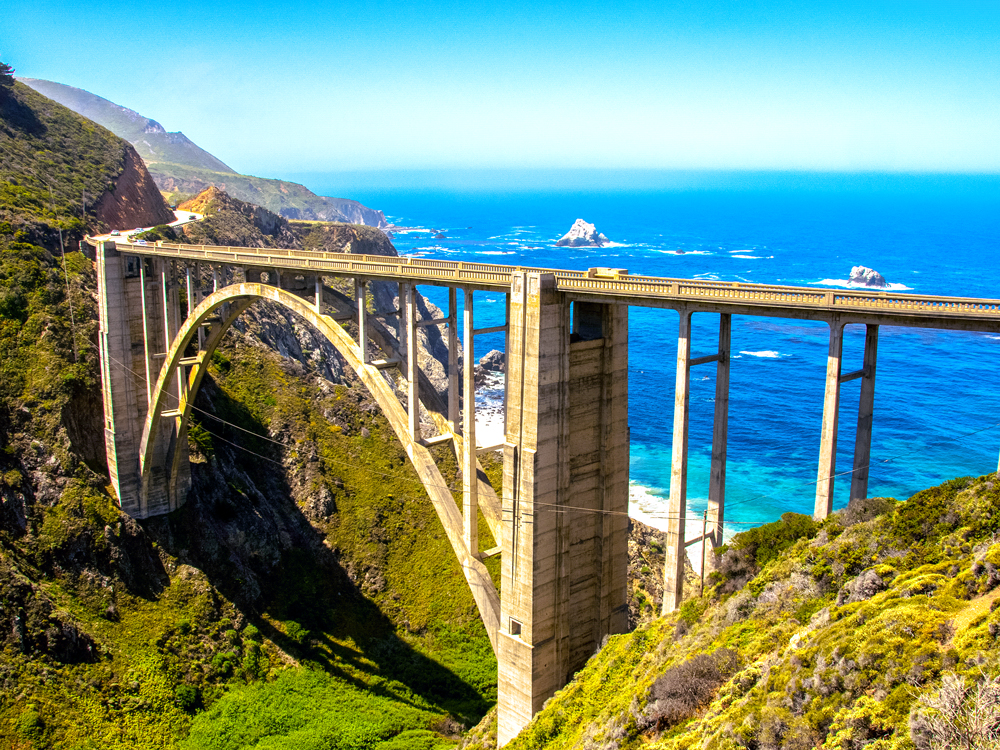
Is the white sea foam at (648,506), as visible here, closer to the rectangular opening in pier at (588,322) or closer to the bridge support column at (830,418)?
the rectangular opening in pier at (588,322)

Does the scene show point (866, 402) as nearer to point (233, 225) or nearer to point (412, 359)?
point (412, 359)

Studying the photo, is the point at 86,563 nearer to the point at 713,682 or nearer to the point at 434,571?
the point at 434,571

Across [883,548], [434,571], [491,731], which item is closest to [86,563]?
[434,571]

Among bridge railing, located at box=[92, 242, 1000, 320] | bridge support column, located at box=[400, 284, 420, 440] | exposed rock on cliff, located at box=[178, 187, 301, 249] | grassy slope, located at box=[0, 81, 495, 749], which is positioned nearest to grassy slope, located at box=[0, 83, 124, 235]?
grassy slope, located at box=[0, 81, 495, 749]

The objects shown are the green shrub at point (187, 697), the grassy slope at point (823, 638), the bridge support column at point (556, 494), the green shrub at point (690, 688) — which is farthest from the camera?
the green shrub at point (187, 697)

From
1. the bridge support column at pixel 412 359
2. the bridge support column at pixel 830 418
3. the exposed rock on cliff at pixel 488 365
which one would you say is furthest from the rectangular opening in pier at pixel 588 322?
the exposed rock on cliff at pixel 488 365

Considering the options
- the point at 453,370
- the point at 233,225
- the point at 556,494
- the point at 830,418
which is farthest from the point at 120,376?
the point at 233,225
